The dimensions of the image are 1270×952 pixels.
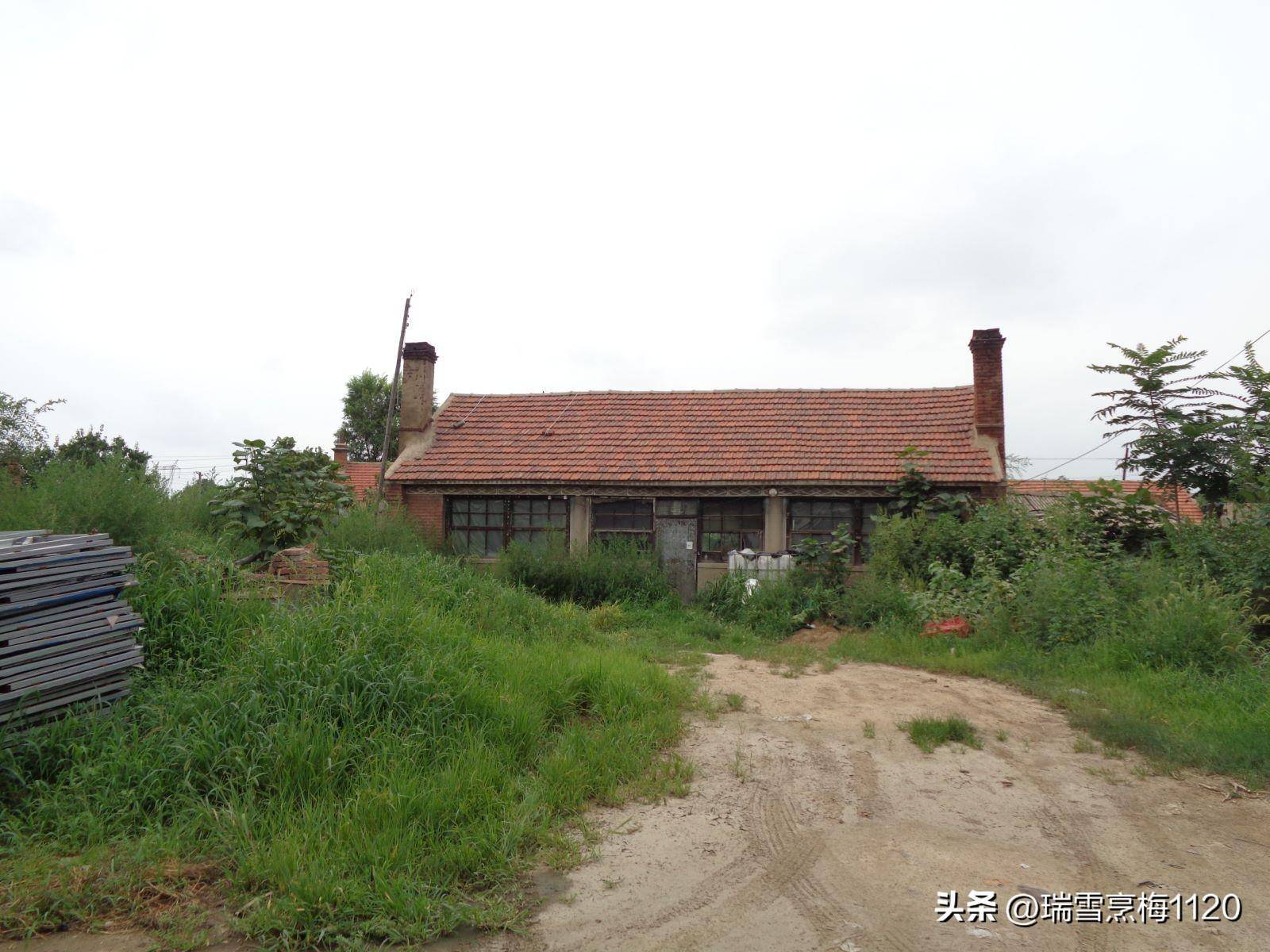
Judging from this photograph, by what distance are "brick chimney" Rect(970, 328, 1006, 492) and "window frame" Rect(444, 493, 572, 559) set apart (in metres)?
8.75

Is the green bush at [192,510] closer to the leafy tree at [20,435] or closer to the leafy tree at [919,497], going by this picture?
the leafy tree at [20,435]

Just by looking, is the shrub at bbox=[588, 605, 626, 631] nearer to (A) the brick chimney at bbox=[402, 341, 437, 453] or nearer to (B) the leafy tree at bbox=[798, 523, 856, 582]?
(B) the leafy tree at bbox=[798, 523, 856, 582]

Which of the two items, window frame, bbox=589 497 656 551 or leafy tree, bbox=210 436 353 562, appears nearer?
leafy tree, bbox=210 436 353 562

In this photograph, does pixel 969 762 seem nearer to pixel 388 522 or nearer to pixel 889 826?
pixel 889 826

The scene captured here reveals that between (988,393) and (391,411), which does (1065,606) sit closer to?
(988,393)

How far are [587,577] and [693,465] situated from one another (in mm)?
3445

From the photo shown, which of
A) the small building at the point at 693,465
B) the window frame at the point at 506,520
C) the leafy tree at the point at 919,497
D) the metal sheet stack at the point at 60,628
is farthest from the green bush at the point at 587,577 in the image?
the metal sheet stack at the point at 60,628

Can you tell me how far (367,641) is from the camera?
5742mm

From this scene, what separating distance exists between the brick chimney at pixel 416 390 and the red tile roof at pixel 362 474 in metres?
7.39

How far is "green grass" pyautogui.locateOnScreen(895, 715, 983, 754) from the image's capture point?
613cm

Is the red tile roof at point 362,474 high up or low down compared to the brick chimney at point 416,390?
down

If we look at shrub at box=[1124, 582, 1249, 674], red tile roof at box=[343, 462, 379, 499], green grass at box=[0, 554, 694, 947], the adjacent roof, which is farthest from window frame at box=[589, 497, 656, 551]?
red tile roof at box=[343, 462, 379, 499]

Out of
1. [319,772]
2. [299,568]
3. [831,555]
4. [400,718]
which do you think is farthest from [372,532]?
[319,772]

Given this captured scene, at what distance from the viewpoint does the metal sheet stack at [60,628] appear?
4.76 m
